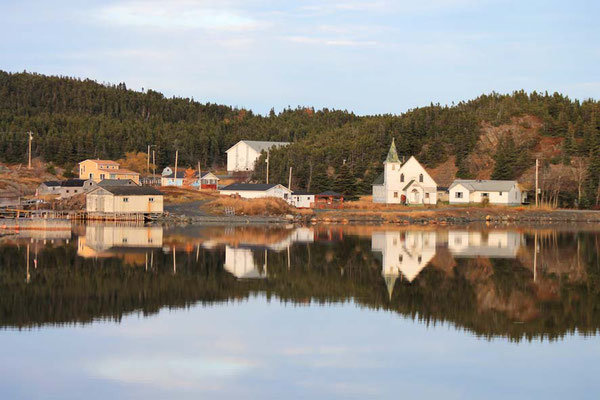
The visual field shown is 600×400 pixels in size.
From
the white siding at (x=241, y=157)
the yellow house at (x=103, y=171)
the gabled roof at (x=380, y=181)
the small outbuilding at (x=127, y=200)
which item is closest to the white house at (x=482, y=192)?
the gabled roof at (x=380, y=181)

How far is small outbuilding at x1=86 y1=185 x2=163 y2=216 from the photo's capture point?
6944 cm

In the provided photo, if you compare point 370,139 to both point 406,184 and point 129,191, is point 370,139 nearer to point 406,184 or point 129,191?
point 406,184

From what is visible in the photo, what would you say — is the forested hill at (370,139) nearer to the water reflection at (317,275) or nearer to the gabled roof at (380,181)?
the gabled roof at (380,181)

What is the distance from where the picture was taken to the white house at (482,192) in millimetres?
82875

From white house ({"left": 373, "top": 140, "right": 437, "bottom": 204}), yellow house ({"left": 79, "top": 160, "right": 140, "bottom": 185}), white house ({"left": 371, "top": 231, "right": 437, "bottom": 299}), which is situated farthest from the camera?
yellow house ({"left": 79, "top": 160, "right": 140, "bottom": 185})

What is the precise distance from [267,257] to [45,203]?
Result: 40367 mm

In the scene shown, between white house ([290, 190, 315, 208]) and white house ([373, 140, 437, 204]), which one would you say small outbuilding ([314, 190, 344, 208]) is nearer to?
white house ([290, 190, 315, 208])

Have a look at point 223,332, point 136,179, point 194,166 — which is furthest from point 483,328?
point 194,166

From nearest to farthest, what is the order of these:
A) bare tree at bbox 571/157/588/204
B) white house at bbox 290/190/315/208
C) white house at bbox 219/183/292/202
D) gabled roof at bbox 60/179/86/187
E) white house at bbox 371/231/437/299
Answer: white house at bbox 371/231/437/299
white house at bbox 290/190/315/208
white house at bbox 219/183/292/202
bare tree at bbox 571/157/588/204
gabled roof at bbox 60/179/86/187

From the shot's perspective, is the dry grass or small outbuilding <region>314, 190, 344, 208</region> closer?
the dry grass

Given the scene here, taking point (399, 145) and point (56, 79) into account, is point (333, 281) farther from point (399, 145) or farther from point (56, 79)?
point (56, 79)

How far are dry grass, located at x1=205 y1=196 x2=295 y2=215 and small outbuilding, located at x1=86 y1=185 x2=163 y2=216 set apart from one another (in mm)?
6213

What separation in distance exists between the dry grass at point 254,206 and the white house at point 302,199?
5.60 metres

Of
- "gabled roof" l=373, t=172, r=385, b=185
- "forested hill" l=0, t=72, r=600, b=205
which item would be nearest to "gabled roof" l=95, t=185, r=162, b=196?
"forested hill" l=0, t=72, r=600, b=205
